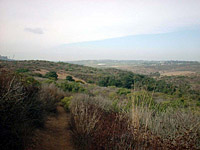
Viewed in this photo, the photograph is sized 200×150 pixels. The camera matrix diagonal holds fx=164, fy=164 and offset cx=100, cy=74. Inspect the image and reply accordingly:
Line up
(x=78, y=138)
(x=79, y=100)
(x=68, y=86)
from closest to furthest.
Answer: (x=78, y=138) → (x=79, y=100) → (x=68, y=86)

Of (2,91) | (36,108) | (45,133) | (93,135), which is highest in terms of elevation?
(2,91)

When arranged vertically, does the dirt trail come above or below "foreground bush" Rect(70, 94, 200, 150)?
below

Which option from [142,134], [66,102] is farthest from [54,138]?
[66,102]

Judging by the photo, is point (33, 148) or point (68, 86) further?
point (68, 86)

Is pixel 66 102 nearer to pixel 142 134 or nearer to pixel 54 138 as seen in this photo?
pixel 54 138

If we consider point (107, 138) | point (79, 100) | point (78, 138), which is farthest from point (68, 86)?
point (107, 138)

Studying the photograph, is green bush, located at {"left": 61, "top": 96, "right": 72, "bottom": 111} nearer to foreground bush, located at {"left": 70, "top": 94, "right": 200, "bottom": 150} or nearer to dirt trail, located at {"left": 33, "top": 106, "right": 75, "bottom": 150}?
dirt trail, located at {"left": 33, "top": 106, "right": 75, "bottom": 150}

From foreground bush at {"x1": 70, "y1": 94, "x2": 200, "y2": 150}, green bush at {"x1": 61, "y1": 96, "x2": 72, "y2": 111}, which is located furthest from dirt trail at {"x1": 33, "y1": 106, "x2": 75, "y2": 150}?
green bush at {"x1": 61, "y1": 96, "x2": 72, "y2": 111}

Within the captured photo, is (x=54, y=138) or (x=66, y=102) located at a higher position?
(x=66, y=102)

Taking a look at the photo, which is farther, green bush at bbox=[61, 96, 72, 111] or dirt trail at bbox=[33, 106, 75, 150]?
green bush at bbox=[61, 96, 72, 111]

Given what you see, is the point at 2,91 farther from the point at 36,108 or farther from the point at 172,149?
the point at 172,149

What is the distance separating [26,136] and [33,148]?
1.55 ft

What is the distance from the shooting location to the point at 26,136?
4625 mm

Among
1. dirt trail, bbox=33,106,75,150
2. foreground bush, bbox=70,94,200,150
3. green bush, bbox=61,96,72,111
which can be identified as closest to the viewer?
foreground bush, bbox=70,94,200,150
